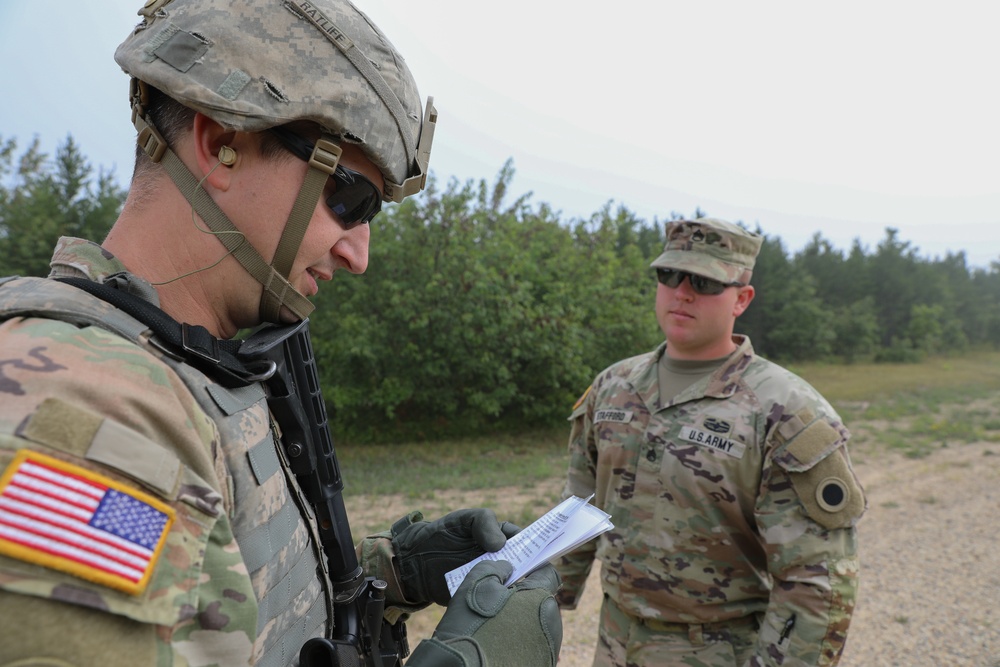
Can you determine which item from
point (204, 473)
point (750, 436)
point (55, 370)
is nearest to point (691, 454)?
point (750, 436)

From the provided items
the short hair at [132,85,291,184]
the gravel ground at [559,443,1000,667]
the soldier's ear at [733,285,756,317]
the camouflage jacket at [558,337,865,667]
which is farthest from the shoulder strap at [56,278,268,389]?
the gravel ground at [559,443,1000,667]

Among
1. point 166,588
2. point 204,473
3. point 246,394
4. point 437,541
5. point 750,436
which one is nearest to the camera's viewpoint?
point 166,588

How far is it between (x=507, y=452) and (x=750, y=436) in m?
9.96

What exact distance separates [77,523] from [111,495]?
0.05 m

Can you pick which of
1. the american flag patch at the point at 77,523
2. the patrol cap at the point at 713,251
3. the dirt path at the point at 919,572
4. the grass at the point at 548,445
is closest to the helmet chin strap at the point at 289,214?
the american flag patch at the point at 77,523

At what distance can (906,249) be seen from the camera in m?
40.8

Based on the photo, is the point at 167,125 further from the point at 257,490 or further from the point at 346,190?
the point at 257,490

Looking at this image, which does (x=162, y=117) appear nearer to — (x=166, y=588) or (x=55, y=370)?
(x=55, y=370)

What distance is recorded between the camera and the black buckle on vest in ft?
3.71

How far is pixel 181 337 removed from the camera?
112 centimetres

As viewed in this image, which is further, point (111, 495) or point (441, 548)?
point (441, 548)

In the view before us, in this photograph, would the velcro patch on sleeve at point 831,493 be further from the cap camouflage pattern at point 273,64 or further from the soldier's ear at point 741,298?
the cap camouflage pattern at point 273,64

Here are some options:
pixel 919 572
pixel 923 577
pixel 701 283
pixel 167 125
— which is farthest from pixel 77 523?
pixel 919 572

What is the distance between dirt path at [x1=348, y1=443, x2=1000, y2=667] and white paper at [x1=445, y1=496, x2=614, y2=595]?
148 inches
